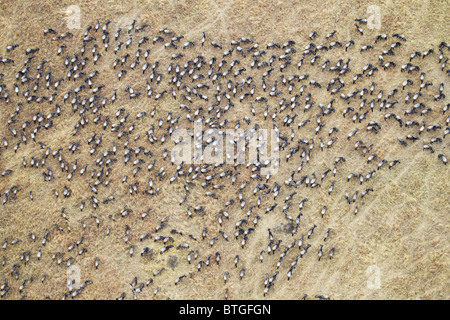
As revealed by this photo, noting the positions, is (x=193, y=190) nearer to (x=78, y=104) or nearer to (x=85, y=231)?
(x=85, y=231)

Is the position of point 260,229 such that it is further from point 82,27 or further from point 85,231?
point 82,27

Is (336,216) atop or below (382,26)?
below

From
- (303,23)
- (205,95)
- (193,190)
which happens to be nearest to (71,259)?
(193,190)

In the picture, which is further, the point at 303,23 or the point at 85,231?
the point at 303,23

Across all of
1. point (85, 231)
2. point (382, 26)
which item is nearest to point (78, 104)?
point (85, 231)

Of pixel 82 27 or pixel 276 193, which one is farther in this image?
pixel 82 27
